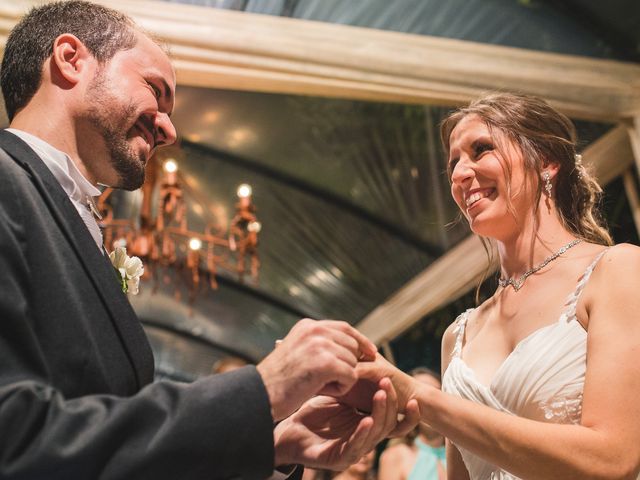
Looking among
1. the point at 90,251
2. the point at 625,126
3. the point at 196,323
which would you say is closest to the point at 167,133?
the point at 90,251

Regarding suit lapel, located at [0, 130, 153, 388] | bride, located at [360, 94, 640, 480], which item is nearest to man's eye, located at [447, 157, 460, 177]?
bride, located at [360, 94, 640, 480]

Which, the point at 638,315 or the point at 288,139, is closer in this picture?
the point at 638,315

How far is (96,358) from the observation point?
1094mm

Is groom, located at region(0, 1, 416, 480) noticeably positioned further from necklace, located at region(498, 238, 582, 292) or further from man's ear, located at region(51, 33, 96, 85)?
necklace, located at region(498, 238, 582, 292)

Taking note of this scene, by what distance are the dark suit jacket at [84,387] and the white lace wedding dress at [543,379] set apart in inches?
34.6

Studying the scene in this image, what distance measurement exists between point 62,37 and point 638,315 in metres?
1.47

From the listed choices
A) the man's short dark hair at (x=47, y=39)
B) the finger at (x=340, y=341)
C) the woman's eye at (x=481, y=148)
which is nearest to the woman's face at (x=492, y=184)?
the woman's eye at (x=481, y=148)

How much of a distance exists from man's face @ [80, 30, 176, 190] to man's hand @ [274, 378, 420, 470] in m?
0.70

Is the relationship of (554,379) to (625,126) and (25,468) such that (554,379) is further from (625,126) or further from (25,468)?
(625,126)

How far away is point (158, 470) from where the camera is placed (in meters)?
0.96

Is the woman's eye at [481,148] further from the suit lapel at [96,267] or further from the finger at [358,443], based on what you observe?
the suit lapel at [96,267]

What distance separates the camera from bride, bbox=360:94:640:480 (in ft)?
4.77

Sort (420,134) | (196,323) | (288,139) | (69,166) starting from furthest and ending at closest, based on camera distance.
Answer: (196,323) < (288,139) < (420,134) < (69,166)

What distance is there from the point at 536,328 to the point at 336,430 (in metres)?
0.61
